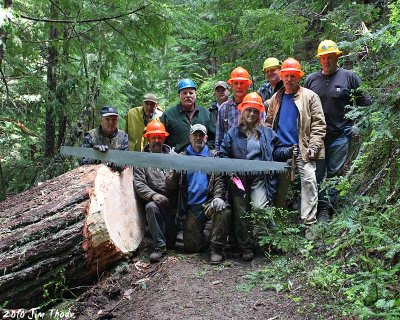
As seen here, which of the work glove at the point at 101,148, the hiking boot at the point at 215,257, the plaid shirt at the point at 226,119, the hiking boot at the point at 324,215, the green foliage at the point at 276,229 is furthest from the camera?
the plaid shirt at the point at 226,119

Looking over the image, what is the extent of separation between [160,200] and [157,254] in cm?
78

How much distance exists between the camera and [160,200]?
6.88m

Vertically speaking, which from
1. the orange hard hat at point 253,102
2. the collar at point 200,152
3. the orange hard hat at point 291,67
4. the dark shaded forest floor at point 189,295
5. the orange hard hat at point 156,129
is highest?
the orange hard hat at point 291,67

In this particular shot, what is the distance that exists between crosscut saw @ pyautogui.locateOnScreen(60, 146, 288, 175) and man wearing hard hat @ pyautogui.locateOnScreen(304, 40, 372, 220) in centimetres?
76

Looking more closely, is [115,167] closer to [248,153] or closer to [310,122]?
[248,153]

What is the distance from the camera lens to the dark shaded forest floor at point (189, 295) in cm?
466

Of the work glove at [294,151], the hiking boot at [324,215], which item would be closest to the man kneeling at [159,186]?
the work glove at [294,151]

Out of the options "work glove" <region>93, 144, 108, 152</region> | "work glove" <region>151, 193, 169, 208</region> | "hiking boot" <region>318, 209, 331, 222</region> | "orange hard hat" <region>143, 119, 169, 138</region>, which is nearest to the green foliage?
"hiking boot" <region>318, 209, 331, 222</region>

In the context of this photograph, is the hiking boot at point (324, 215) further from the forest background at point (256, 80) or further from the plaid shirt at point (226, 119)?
the plaid shirt at point (226, 119)

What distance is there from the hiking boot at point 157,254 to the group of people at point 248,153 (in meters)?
0.01

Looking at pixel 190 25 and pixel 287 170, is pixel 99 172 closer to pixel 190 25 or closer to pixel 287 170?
pixel 287 170

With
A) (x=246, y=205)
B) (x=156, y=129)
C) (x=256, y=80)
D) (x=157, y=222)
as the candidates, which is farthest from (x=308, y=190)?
(x=256, y=80)

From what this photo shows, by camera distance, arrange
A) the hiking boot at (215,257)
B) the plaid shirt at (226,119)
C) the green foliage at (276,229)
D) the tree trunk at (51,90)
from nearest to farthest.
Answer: the green foliage at (276,229) → the hiking boot at (215,257) → the plaid shirt at (226,119) → the tree trunk at (51,90)

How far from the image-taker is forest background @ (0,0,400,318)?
14.6ft
